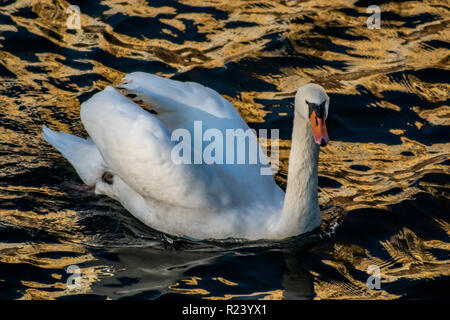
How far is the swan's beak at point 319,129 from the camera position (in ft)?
20.4

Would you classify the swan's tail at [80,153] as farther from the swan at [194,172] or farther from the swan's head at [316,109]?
the swan's head at [316,109]

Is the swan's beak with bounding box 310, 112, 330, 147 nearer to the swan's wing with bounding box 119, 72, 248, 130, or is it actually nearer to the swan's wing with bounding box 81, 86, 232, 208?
the swan's wing with bounding box 81, 86, 232, 208

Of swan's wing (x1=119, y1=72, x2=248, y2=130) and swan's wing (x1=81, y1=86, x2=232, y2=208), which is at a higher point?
swan's wing (x1=119, y1=72, x2=248, y2=130)

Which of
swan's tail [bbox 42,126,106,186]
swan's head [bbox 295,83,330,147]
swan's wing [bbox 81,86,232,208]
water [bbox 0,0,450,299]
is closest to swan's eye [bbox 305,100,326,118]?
swan's head [bbox 295,83,330,147]

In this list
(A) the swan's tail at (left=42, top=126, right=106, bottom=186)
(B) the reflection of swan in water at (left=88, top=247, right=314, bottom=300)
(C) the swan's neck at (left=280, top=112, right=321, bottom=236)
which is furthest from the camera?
(A) the swan's tail at (left=42, top=126, right=106, bottom=186)

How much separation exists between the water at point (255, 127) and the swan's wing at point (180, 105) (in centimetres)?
Answer: 106

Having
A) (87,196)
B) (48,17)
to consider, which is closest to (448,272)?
(87,196)

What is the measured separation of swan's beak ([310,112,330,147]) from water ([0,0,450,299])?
50.6 inches

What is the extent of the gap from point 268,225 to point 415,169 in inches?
87.5

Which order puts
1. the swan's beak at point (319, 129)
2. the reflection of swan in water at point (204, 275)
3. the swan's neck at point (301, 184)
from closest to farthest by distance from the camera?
the swan's beak at point (319, 129) → the reflection of swan in water at point (204, 275) → the swan's neck at point (301, 184)

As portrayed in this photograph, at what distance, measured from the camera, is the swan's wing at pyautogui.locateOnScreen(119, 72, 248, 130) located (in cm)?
753

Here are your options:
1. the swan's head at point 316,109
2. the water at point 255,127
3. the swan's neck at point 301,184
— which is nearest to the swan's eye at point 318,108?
the swan's head at point 316,109

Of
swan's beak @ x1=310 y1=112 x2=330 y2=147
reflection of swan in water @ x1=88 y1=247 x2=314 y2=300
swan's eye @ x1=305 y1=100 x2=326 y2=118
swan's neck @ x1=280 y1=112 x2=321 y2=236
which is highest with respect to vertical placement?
swan's eye @ x1=305 y1=100 x2=326 y2=118

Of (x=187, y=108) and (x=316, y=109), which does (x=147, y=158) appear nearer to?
(x=187, y=108)
